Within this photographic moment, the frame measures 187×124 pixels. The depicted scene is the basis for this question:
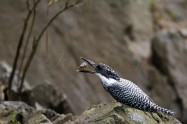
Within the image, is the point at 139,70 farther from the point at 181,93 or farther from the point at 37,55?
the point at 37,55

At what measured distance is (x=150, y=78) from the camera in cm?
1781

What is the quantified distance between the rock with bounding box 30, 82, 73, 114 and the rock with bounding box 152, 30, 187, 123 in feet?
19.4

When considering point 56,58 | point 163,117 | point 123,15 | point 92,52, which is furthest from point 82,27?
point 163,117

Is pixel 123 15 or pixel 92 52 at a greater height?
pixel 123 15

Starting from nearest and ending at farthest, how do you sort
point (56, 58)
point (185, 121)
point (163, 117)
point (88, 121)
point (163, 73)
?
point (88, 121) < point (163, 117) < point (56, 58) < point (185, 121) < point (163, 73)

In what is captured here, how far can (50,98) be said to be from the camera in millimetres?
11922

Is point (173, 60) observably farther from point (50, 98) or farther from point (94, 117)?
point (94, 117)

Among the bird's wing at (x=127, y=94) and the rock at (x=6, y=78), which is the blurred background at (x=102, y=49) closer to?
the rock at (x=6, y=78)

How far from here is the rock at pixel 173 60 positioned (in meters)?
17.2

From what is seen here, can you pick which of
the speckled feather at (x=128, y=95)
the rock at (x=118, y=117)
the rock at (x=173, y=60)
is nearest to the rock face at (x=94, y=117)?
the rock at (x=118, y=117)

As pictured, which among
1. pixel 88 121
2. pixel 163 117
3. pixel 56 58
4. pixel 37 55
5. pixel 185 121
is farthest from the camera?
pixel 185 121

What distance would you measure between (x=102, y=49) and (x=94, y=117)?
29.2 feet

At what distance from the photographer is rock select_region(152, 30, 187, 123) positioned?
17.2 m

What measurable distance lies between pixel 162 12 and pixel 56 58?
8218 mm
